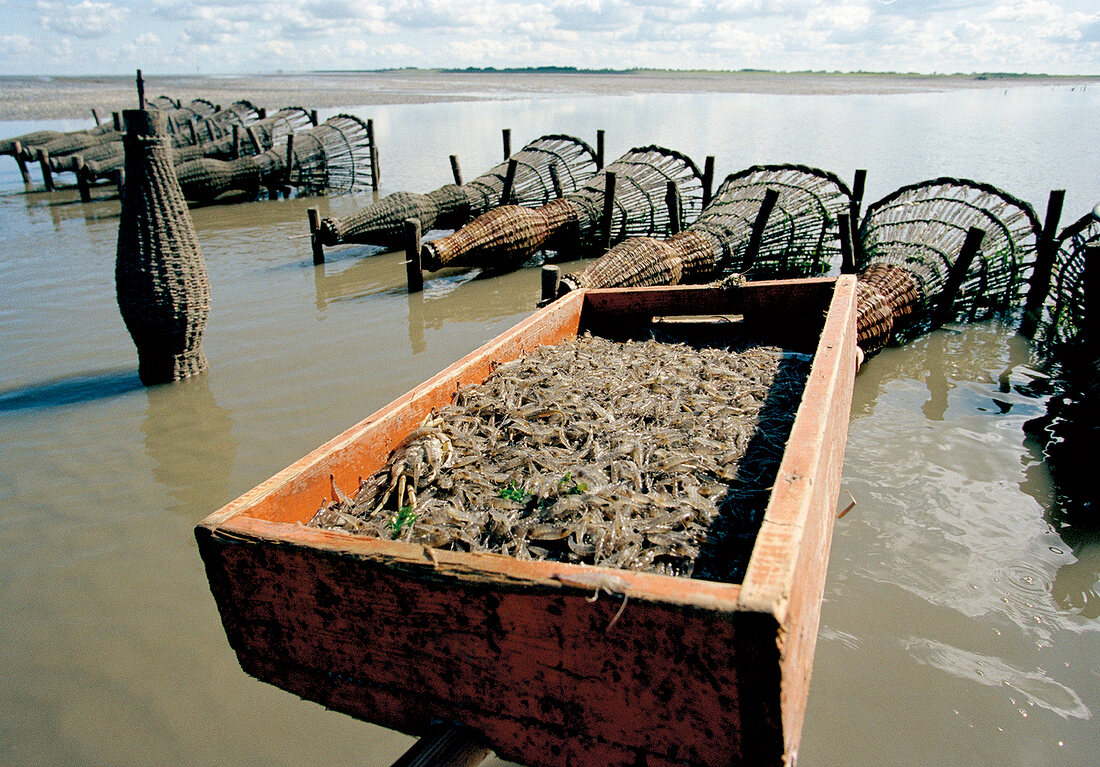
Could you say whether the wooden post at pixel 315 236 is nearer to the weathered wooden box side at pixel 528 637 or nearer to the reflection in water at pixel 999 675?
the weathered wooden box side at pixel 528 637

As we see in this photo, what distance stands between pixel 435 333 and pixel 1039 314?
732cm

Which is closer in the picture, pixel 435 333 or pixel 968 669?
pixel 968 669

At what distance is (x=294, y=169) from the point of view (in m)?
17.1

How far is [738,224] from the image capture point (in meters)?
9.93

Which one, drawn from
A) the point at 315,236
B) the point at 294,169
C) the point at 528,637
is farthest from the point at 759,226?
the point at 294,169

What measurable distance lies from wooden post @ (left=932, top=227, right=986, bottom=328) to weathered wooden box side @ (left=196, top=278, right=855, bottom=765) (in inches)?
258

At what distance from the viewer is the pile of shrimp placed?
7.42ft

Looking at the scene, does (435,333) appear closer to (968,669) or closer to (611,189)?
(611,189)

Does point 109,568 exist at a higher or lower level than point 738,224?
lower

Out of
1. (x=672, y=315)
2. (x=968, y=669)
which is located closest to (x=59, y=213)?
(x=672, y=315)

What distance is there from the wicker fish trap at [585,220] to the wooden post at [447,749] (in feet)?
27.7

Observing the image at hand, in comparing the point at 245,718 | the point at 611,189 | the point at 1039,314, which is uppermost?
the point at 611,189

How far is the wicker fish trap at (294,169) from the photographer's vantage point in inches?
631

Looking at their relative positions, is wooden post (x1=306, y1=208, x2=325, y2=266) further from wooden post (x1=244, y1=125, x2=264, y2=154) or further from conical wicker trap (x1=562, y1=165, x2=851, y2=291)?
wooden post (x1=244, y1=125, x2=264, y2=154)
